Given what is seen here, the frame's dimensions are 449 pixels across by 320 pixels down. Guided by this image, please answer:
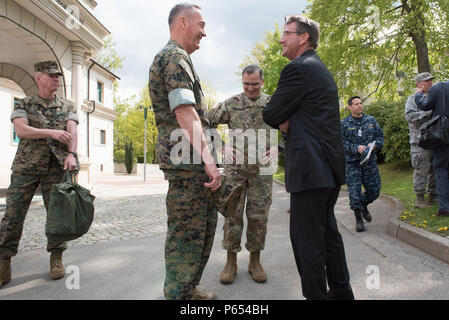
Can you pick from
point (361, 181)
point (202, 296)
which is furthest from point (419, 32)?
point (202, 296)

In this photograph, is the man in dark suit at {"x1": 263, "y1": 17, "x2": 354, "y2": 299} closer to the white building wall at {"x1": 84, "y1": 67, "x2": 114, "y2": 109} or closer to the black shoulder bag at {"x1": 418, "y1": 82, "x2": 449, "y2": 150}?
the black shoulder bag at {"x1": 418, "y1": 82, "x2": 449, "y2": 150}

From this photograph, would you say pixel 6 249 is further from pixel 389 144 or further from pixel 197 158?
pixel 389 144

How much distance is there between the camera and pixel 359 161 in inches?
200

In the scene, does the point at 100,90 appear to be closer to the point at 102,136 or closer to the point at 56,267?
the point at 102,136

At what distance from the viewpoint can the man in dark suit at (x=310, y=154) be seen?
2020mm

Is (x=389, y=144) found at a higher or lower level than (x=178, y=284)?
higher

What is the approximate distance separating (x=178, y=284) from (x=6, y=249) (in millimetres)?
2136

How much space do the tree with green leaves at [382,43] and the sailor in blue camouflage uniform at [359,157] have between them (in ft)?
26.2

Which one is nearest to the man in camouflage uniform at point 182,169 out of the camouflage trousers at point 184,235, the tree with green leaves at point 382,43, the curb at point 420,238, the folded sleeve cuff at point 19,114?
the camouflage trousers at point 184,235

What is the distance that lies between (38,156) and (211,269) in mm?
2214

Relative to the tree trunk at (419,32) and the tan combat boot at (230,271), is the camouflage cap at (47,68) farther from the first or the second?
the tree trunk at (419,32)

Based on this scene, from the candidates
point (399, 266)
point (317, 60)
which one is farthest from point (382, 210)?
point (317, 60)
